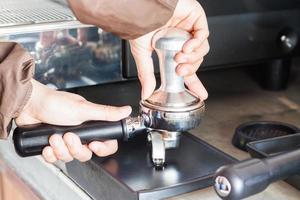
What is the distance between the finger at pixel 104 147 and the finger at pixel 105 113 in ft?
0.08

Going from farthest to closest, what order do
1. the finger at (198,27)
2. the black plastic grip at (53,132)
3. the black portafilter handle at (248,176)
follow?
the finger at (198,27) < the black plastic grip at (53,132) < the black portafilter handle at (248,176)

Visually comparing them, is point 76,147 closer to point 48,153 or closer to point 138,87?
point 48,153

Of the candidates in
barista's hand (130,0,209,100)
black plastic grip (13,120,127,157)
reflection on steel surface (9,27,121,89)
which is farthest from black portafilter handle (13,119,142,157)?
reflection on steel surface (9,27,121,89)

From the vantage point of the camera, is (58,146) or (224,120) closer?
(58,146)

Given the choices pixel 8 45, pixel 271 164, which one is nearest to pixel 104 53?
pixel 8 45

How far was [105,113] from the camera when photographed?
585 mm

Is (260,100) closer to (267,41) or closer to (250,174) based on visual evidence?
(267,41)

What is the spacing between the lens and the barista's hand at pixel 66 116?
1.85 feet

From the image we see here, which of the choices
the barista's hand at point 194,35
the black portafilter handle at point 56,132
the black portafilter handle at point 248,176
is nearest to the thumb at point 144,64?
the barista's hand at point 194,35

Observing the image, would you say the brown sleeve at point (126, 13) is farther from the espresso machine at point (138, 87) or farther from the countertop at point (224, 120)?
the countertop at point (224, 120)

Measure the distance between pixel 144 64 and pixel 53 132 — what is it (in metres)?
0.19

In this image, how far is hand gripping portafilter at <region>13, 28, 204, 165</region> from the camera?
55 centimetres

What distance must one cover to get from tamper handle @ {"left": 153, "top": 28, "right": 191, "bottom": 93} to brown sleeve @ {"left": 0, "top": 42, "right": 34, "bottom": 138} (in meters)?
0.14

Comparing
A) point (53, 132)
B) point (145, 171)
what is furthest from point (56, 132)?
point (145, 171)
